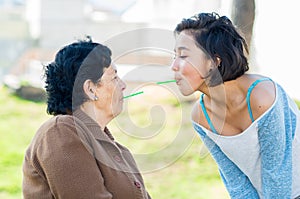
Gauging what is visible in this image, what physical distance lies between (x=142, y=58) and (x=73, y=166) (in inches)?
60.3

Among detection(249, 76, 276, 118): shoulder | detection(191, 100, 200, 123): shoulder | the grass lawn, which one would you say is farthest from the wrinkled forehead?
detection(249, 76, 276, 118): shoulder

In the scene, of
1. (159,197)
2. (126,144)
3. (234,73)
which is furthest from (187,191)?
(234,73)

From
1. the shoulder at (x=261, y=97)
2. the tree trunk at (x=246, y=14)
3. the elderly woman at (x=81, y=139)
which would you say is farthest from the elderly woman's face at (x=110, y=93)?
the tree trunk at (x=246, y=14)

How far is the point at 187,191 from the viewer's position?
3609mm

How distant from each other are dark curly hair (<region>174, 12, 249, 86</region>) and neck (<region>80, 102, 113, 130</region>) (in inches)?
14.2

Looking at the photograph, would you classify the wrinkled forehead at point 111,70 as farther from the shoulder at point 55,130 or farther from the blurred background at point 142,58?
the shoulder at point 55,130

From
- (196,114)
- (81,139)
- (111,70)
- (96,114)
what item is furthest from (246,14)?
(81,139)

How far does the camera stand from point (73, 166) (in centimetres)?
169

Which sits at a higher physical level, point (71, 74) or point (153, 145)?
point (71, 74)

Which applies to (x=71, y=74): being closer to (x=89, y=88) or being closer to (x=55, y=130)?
(x=89, y=88)

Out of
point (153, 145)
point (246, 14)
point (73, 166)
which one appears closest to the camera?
point (73, 166)

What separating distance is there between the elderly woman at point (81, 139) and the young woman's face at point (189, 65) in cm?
21

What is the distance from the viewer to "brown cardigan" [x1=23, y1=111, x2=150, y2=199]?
168 centimetres

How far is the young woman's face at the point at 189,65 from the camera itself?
5.93 feet
